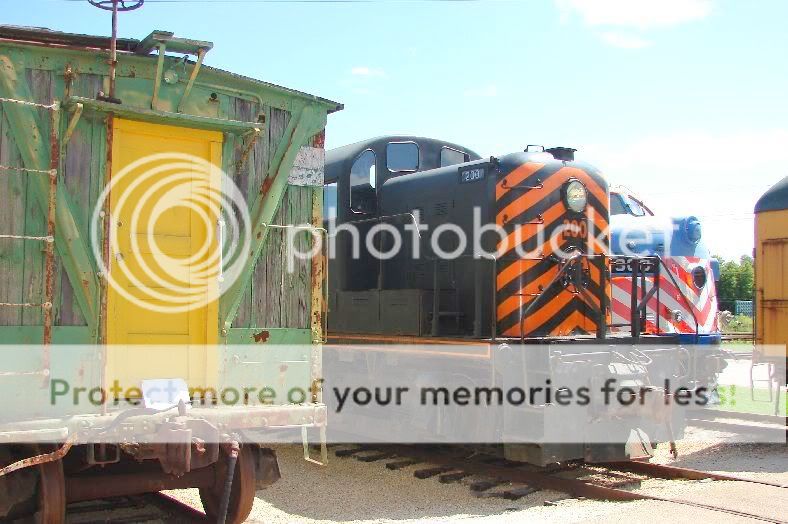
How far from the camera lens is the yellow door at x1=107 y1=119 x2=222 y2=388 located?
546 centimetres

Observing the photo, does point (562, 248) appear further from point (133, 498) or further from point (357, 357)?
point (133, 498)

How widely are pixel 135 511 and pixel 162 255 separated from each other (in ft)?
7.15

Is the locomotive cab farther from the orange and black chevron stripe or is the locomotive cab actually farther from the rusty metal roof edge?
the rusty metal roof edge

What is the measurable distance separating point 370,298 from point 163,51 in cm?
464

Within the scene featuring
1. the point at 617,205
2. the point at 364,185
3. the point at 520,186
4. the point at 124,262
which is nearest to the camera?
the point at 124,262

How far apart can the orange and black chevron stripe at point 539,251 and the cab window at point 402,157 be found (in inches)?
76.9

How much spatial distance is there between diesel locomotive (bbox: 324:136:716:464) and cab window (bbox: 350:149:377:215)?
14 millimetres

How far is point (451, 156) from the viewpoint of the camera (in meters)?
10.5

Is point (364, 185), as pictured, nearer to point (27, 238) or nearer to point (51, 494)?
point (27, 238)

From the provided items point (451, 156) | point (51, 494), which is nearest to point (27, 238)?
point (51, 494)

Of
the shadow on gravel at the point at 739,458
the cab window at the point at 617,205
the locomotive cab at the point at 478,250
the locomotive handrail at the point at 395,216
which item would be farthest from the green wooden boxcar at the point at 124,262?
the cab window at the point at 617,205

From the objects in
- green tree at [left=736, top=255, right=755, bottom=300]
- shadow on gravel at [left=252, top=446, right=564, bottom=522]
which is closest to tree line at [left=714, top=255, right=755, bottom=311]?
green tree at [left=736, top=255, right=755, bottom=300]

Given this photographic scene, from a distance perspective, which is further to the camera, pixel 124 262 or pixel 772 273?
pixel 772 273

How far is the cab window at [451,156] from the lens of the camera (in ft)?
34.1
